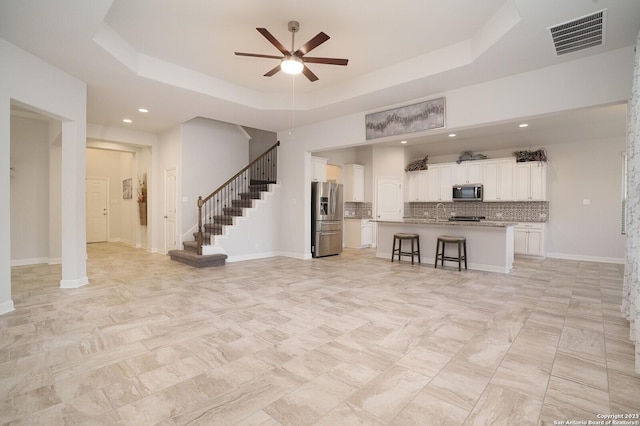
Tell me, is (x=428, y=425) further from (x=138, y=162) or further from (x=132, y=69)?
(x=138, y=162)

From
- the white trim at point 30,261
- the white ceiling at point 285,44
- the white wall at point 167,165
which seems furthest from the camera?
the white wall at point 167,165

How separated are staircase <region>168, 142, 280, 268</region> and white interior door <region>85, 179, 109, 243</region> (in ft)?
17.3

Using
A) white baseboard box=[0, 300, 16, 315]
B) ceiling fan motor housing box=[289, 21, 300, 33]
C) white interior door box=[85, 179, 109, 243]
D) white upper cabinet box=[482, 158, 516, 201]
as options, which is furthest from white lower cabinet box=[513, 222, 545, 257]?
white interior door box=[85, 179, 109, 243]

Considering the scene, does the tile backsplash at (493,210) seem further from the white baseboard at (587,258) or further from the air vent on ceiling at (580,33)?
the air vent on ceiling at (580,33)

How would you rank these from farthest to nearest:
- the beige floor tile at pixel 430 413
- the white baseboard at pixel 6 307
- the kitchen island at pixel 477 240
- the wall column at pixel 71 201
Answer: the kitchen island at pixel 477 240 < the wall column at pixel 71 201 < the white baseboard at pixel 6 307 < the beige floor tile at pixel 430 413

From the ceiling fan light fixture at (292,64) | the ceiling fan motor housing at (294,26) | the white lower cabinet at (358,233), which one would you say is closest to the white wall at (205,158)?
the white lower cabinet at (358,233)

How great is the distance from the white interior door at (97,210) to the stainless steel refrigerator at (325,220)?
7769 millimetres

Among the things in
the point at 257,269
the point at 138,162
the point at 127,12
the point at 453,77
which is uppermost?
the point at 127,12

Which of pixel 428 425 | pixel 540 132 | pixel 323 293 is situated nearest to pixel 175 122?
pixel 323 293

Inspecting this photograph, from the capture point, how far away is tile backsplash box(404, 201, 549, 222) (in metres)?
7.67

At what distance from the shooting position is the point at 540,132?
715cm

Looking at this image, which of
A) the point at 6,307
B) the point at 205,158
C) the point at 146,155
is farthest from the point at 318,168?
the point at 6,307

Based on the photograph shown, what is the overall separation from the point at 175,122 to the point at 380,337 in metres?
6.57

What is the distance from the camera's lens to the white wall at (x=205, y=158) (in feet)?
24.0
